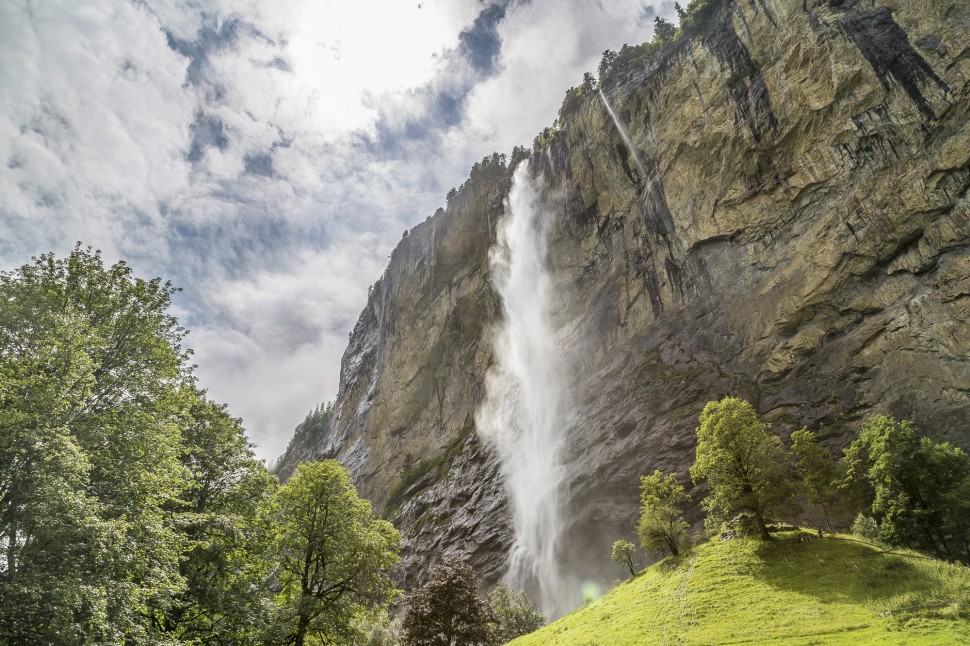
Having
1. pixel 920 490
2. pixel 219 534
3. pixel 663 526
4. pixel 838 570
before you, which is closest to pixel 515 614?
pixel 663 526

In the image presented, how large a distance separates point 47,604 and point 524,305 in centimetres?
7066

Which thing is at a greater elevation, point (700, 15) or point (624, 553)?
point (700, 15)

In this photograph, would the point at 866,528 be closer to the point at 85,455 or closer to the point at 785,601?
the point at 785,601

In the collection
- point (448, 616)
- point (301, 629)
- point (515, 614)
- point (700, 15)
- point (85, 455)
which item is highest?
point (700, 15)

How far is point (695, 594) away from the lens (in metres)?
27.2

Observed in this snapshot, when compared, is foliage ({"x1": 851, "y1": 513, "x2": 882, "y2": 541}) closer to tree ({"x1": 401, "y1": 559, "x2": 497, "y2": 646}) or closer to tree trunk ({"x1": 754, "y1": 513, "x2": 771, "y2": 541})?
tree trunk ({"x1": 754, "y1": 513, "x2": 771, "y2": 541})

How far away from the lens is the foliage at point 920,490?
27.4 meters

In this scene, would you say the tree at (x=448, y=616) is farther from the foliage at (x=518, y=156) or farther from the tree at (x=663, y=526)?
the foliage at (x=518, y=156)

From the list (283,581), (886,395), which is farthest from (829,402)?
(283,581)

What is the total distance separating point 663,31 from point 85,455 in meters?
83.1

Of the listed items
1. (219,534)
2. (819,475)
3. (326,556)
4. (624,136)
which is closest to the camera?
(219,534)

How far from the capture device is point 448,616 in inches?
1203

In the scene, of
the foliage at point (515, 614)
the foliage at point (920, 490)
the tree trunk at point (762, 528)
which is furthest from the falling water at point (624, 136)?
the foliage at point (515, 614)

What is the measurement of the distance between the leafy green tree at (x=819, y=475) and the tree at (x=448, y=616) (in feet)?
72.7
